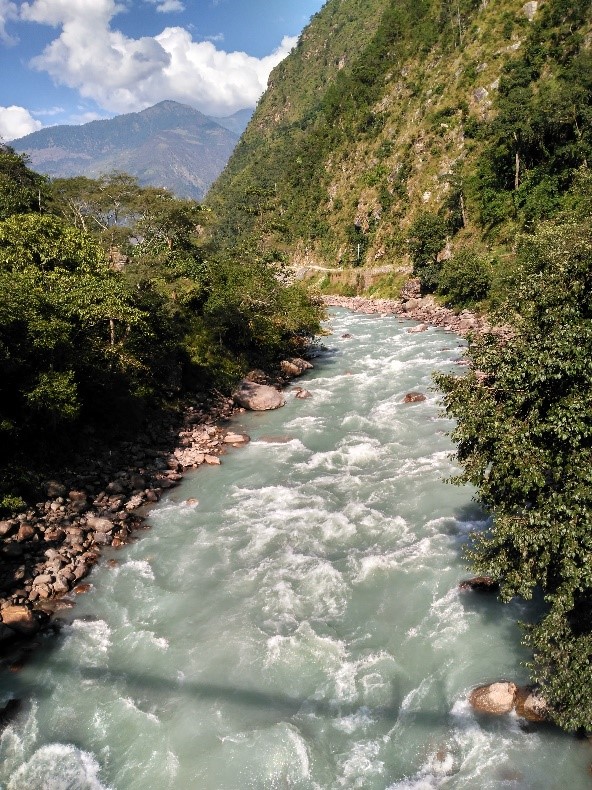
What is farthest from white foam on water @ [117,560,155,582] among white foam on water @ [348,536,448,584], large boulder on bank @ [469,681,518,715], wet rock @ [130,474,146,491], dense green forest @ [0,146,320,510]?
large boulder on bank @ [469,681,518,715]

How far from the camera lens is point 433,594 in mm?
14430

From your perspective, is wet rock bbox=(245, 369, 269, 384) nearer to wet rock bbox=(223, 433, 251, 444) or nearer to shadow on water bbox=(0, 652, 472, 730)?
wet rock bbox=(223, 433, 251, 444)

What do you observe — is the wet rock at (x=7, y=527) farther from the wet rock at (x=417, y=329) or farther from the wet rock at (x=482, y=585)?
the wet rock at (x=417, y=329)

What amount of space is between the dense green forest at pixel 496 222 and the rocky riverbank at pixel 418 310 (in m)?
1.95

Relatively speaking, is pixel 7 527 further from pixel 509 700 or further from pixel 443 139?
pixel 443 139

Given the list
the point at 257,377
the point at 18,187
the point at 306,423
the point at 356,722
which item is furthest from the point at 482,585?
the point at 18,187

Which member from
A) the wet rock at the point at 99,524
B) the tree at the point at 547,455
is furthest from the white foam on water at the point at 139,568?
the tree at the point at 547,455

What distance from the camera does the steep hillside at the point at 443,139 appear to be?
5834 cm

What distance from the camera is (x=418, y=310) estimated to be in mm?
60719

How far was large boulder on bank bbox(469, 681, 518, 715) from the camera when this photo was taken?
1062 cm

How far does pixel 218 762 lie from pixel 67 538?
9778mm

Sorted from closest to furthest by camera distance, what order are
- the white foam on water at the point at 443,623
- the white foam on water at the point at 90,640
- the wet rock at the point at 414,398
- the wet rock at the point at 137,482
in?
the white foam on water at the point at 443,623 → the white foam on water at the point at 90,640 → the wet rock at the point at 137,482 → the wet rock at the point at 414,398

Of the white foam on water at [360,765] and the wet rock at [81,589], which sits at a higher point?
the wet rock at [81,589]

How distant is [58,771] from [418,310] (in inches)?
2263
